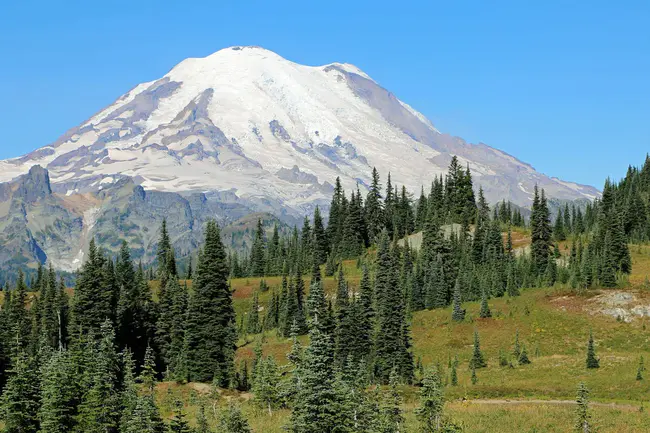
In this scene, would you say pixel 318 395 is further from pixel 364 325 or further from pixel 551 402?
pixel 364 325

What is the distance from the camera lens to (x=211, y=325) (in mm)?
74062

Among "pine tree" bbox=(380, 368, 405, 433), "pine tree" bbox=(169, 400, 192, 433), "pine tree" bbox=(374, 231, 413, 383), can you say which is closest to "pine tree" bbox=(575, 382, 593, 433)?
"pine tree" bbox=(380, 368, 405, 433)

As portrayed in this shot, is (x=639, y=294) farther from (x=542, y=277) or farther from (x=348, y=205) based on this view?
(x=348, y=205)

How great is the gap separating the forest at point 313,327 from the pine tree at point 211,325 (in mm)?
152

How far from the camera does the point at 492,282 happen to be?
132m

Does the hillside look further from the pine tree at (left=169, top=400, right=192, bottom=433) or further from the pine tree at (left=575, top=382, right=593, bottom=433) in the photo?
the pine tree at (left=575, top=382, right=593, bottom=433)

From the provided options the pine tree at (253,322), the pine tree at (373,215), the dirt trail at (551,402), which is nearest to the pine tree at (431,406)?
the dirt trail at (551,402)

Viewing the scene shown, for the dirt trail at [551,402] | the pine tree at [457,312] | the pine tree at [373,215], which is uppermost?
the pine tree at [373,215]

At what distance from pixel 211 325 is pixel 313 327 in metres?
38.4

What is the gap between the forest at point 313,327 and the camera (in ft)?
135

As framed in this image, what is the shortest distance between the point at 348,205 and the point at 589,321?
290 feet

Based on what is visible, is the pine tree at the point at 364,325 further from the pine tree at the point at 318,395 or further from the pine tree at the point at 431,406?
the pine tree at the point at 318,395

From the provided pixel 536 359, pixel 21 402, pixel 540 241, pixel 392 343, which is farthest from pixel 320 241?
pixel 21 402

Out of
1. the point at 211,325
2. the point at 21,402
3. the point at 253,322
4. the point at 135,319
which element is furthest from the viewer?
the point at 253,322
